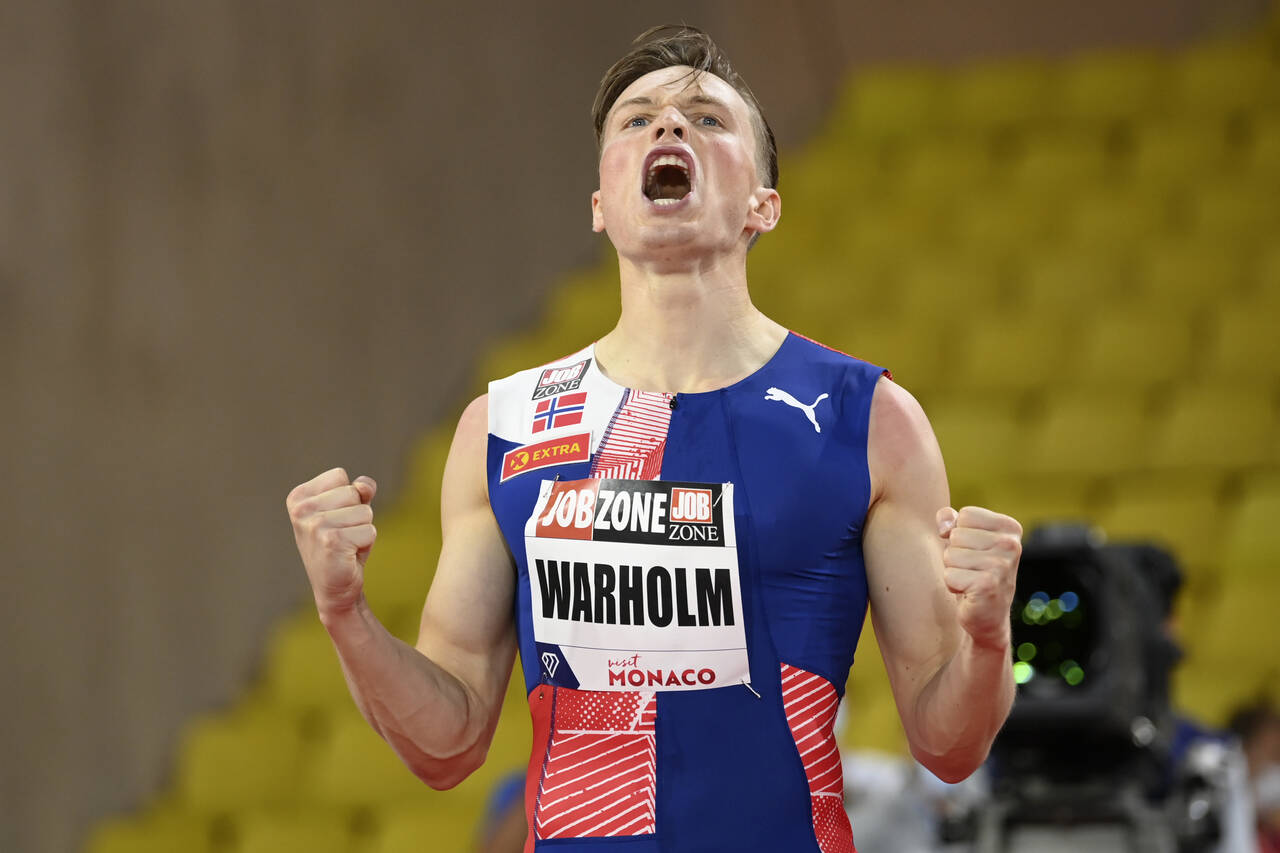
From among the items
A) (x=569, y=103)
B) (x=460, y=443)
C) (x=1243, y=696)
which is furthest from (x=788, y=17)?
(x=460, y=443)

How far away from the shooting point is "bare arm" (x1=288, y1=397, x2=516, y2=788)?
176 cm

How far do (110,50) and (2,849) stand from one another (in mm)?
2628

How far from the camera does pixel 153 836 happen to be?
5574 millimetres

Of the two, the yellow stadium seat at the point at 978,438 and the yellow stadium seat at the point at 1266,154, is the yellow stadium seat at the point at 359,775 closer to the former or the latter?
the yellow stadium seat at the point at 978,438

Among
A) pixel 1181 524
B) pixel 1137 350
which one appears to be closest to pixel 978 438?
pixel 1137 350

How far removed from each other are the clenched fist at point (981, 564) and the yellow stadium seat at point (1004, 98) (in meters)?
7.50

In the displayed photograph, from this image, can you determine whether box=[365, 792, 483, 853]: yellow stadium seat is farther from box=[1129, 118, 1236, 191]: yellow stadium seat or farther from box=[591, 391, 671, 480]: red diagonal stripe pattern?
box=[1129, 118, 1236, 191]: yellow stadium seat

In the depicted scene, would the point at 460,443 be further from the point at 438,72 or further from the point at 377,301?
the point at 438,72

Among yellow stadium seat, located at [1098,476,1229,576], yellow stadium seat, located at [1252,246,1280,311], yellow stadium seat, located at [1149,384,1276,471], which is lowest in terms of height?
yellow stadium seat, located at [1098,476,1229,576]

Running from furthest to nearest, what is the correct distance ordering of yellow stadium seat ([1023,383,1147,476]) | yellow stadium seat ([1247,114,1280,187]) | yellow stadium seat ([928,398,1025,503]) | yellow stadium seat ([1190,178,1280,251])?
1. yellow stadium seat ([1247,114,1280,187])
2. yellow stadium seat ([1190,178,1280,251])
3. yellow stadium seat ([928,398,1025,503])
4. yellow stadium seat ([1023,383,1147,476])

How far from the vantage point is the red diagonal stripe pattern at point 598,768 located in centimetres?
176

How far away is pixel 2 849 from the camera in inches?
209

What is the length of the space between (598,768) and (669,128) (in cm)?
72

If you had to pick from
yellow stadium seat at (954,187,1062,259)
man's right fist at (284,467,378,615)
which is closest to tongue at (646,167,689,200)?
man's right fist at (284,467,378,615)
